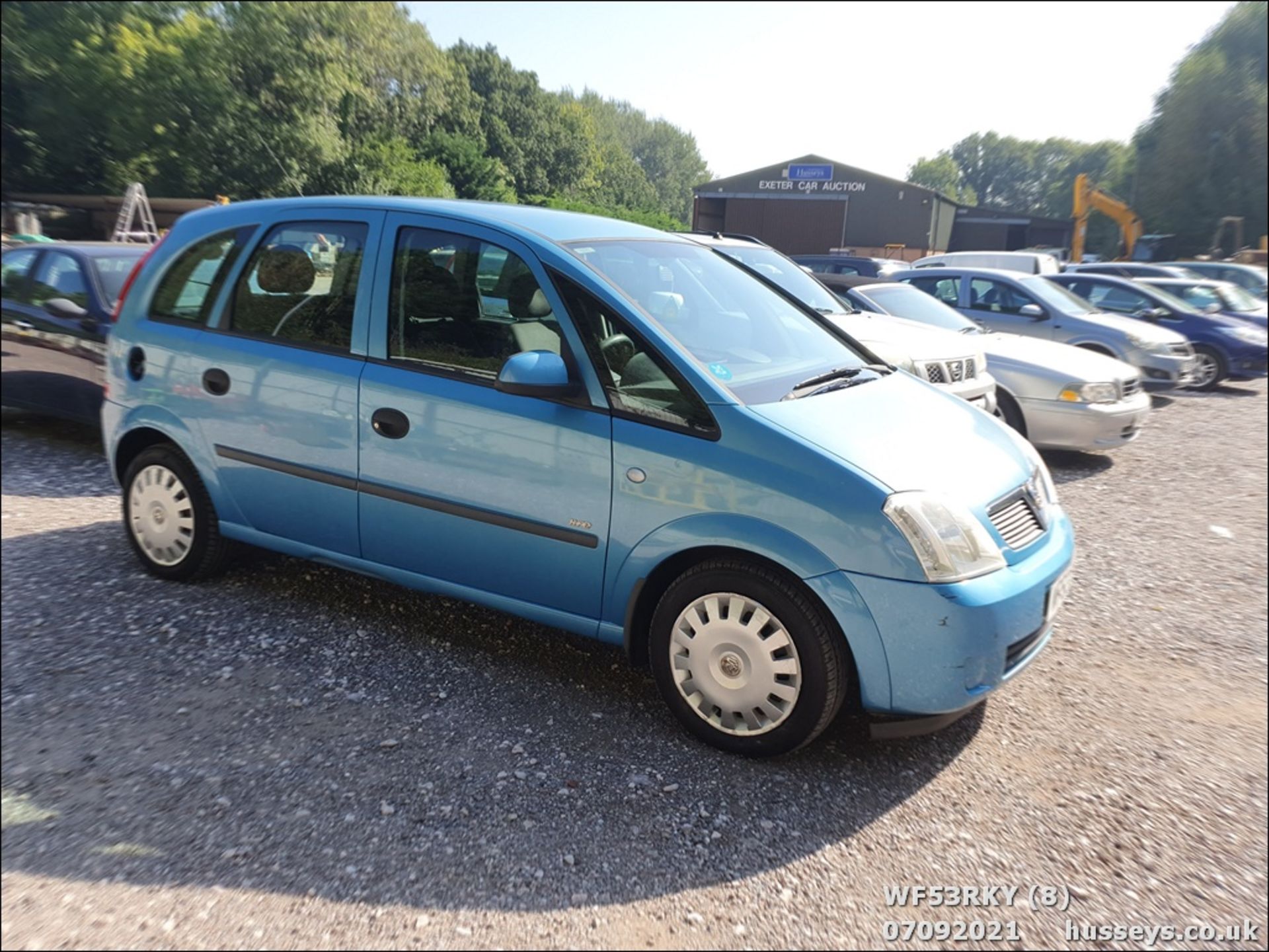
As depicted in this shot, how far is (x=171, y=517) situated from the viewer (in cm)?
425

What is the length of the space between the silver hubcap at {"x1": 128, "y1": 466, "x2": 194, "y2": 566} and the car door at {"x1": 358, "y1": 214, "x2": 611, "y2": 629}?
1.12 metres

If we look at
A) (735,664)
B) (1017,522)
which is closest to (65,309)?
(735,664)

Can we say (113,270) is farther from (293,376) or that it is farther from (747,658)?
(747,658)

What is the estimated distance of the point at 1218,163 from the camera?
50438mm

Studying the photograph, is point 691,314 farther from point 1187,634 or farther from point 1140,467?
point 1140,467

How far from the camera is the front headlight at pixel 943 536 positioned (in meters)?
2.80

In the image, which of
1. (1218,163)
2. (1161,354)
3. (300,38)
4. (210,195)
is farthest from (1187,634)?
(1218,163)

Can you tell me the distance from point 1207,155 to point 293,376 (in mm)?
60415

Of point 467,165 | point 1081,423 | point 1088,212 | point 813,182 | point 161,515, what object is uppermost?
point 467,165

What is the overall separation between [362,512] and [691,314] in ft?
5.12

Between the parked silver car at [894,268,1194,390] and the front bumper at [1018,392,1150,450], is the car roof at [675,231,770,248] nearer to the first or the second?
the front bumper at [1018,392,1150,450]

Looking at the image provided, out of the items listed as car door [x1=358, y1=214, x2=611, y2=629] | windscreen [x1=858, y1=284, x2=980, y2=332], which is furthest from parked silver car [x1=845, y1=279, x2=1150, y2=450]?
car door [x1=358, y1=214, x2=611, y2=629]

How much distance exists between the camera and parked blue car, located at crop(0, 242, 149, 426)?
6.35 m

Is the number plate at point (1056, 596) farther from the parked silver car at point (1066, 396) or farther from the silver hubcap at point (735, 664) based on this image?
the parked silver car at point (1066, 396)
